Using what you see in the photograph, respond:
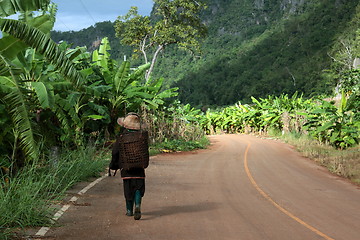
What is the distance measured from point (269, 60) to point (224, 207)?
92.9m

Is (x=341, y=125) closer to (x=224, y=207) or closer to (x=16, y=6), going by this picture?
(x=224, y=207)

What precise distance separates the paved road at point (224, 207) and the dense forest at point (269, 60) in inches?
1913

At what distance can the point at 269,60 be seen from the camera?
324 ft

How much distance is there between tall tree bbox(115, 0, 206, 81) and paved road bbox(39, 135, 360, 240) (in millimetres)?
24823

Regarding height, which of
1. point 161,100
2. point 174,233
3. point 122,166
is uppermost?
point 161,100

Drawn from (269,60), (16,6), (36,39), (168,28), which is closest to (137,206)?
(36,39)

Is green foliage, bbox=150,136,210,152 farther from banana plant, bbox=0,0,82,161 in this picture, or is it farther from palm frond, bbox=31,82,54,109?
banana plant, bbox=0,0,82,161

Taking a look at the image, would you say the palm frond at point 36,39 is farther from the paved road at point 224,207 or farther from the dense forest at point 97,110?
the paved road at point 224,207

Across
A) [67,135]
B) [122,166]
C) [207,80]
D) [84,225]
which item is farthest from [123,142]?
[207,80]

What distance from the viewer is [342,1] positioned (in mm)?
102938

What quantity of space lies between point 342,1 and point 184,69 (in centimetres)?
3995

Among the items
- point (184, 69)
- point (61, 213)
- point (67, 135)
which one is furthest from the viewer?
point (184, 69)

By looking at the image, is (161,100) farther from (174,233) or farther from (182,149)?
(174,233)

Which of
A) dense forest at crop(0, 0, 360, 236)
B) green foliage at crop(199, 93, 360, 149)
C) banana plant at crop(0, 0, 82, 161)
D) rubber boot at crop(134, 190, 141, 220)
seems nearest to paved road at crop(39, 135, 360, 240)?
rubber boot at crop(134, 190, 141, 220)
